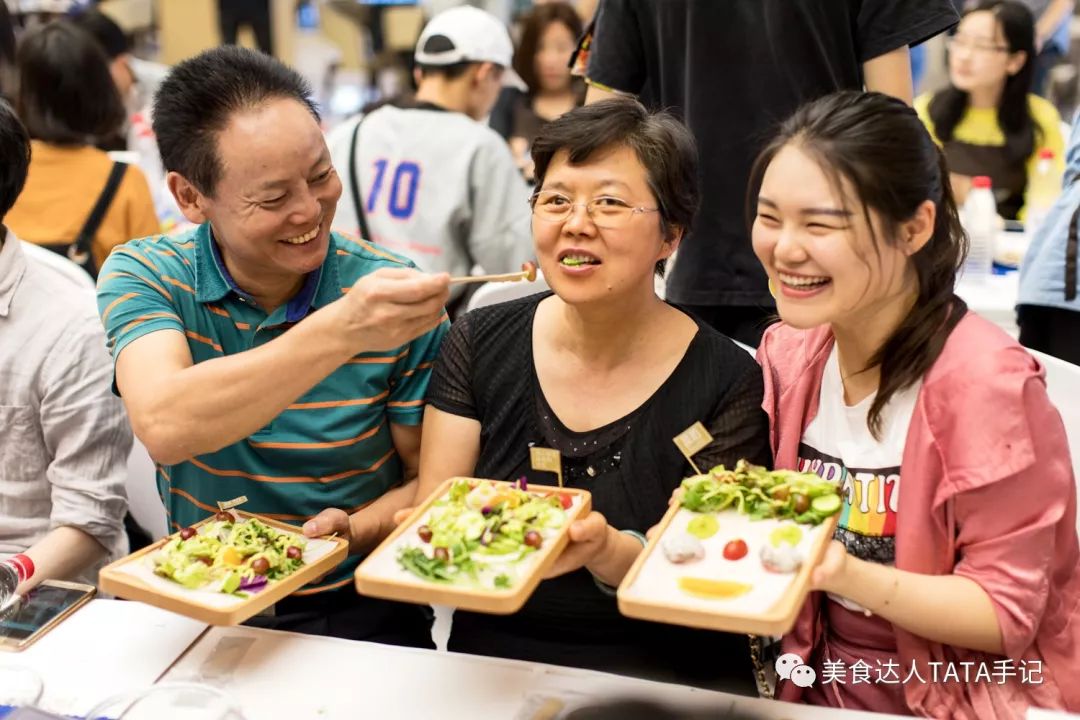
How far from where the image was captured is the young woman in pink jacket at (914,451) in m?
1.43

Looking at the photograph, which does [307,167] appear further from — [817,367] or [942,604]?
[942,604]

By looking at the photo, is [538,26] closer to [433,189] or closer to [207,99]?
[433,189]

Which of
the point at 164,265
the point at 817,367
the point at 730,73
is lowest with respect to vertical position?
the point at 817,367

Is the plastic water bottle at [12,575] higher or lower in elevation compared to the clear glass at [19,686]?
higher

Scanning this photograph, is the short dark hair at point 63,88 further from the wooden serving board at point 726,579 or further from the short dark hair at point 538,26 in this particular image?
the wooden serving board at point 726,579

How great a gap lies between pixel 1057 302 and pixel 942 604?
1.44 m

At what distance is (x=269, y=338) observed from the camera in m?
1.83

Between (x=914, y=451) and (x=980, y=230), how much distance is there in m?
2.31

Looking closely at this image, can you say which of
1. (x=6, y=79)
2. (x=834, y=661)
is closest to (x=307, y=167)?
(x=834, y=661)

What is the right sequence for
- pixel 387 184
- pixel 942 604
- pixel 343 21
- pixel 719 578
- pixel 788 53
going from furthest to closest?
pixel 343 21
pixel 387 184
pixel 788 53
pixel 942 604
pixel 719 578

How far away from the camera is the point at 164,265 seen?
1.80 metres

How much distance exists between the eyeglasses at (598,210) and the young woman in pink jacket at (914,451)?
0.20m

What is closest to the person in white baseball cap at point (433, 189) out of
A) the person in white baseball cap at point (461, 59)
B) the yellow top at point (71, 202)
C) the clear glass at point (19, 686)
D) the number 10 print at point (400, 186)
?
the number 10 print at point (400, 186)

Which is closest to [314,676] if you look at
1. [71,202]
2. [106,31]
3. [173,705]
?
[173,705]
